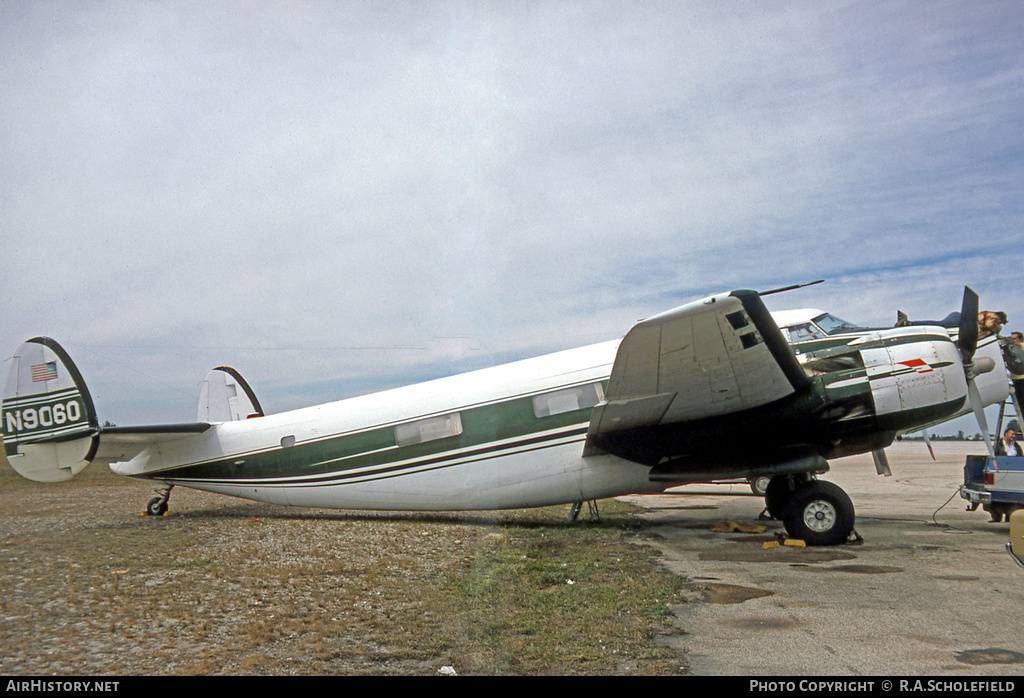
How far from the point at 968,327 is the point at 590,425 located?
534 centimetres

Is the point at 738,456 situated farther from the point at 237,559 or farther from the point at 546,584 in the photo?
the point at 237,559

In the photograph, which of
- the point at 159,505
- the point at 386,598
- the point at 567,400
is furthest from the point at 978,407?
the point at 159,505

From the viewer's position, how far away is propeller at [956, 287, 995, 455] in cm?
855

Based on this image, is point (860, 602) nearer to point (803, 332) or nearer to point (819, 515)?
point (819, 515)

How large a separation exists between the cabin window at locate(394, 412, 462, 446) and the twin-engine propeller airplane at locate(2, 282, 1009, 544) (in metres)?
0.02

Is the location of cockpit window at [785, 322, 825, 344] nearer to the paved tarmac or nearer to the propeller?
the propeller

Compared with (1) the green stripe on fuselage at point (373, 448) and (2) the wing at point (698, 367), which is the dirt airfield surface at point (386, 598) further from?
(2) the wing at point (698, 367)

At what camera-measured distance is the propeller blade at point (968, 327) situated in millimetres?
8523

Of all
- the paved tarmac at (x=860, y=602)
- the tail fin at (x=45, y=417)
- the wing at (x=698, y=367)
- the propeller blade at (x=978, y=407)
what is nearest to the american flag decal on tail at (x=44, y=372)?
the tail fin at (x=45, y=417)

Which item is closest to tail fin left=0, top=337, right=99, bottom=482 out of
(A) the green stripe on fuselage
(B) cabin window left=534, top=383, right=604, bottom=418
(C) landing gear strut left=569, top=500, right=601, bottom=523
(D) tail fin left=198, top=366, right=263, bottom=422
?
(A) the green stripe on fuselage

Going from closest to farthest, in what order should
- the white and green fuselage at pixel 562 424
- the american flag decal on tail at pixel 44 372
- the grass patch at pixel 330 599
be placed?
the grass patch at pixel 330 599, the white and green fuselage at pixel 562 424, the american flag decal on tail at pixel 44 372

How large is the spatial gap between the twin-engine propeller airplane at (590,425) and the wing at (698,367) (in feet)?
0.08

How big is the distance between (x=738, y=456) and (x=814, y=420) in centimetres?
112
